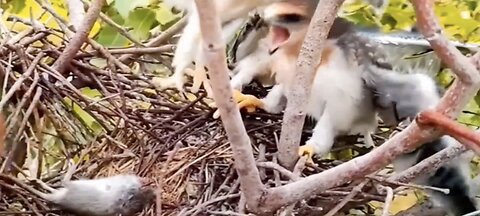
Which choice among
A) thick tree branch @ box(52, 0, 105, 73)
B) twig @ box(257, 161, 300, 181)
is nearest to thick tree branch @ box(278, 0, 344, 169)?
twig @ box(257, 161, 300, 181)

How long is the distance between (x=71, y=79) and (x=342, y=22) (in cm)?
42

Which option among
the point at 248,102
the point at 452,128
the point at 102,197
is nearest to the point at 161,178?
the point at 102,197

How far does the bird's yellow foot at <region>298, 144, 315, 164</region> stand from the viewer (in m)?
1.23

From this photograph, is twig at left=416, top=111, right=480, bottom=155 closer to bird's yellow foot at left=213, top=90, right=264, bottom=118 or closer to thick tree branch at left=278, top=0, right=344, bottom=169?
thick tree branch at left=278, top=0, right=344, bottom=169

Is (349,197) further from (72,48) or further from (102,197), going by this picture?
(72,48)

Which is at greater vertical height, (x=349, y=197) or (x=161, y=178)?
(x=161, y=178)

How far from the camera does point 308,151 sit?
1.25 m

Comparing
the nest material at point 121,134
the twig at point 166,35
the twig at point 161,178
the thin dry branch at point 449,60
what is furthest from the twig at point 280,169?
the twig at point 166,35

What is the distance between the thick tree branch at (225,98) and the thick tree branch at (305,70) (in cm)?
13

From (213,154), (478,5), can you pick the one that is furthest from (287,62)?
(478,5)

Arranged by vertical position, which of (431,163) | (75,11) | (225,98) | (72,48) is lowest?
(431,163)

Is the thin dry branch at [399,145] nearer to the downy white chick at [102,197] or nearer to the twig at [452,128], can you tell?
the twig at [452,128]

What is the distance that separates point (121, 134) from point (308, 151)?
0.91 ft

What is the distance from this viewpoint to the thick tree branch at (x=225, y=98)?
28.8 inches
